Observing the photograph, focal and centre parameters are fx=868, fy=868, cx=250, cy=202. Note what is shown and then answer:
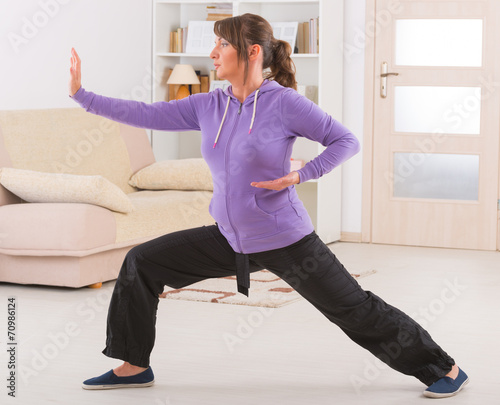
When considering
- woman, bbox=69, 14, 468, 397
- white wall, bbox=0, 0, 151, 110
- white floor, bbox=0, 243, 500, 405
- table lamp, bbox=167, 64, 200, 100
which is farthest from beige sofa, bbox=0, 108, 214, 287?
woman, bbox=69, 14, 468, 397

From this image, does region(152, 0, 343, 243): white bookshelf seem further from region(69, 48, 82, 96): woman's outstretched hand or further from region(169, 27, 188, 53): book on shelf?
region(69, 48, 82, 96): woman's outstretched hand

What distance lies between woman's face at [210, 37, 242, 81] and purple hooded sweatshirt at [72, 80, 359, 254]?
2.9 inches

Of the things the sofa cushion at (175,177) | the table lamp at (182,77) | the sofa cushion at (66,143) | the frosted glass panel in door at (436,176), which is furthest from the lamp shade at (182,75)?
the frosted glass panel in door at (436,176)

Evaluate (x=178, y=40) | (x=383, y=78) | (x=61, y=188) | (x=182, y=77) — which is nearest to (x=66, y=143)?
(x=61, y=188)

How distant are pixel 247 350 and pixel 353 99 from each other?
3.13 meters

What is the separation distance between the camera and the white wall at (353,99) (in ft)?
18.9

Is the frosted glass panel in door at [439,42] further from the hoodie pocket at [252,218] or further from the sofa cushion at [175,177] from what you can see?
the hoodie pocket at [252,218]

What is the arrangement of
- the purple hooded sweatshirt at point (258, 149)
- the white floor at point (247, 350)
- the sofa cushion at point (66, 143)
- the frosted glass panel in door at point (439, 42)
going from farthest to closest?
the frosted glass panel in door at point (439, 42) → the sofa cushion at point (66, 143) → the white floor at point (247, 350) → the purple hooded sweatshirt at point (258, 149)

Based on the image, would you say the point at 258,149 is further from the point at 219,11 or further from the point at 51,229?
the point at 219,11

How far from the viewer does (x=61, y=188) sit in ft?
13.2

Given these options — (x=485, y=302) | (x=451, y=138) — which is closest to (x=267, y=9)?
(x=451, y=138)

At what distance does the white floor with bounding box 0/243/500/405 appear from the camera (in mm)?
2500

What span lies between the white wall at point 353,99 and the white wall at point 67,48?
1.38m

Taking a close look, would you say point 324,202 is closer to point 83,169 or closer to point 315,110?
point 83,169
